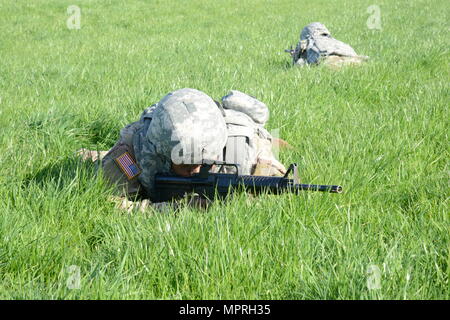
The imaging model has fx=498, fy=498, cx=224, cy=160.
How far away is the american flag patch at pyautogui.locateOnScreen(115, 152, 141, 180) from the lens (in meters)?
3.51

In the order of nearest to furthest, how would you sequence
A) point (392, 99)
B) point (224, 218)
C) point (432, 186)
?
point (224, 218) → point (432, 186) → point (392, 99)

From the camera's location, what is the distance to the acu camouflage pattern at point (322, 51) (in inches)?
295

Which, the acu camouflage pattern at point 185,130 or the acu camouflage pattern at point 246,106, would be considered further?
the acu camouflage pattern at point 246,106

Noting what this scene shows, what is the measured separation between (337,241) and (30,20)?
12.7 meters

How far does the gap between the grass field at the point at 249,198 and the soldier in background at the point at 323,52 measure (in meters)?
0.39

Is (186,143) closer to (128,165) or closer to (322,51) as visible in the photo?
(128,165)

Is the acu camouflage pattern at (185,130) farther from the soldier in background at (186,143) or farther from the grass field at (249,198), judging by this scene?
the grass field at (249,198)

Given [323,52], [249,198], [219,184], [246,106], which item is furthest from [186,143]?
[323,52]

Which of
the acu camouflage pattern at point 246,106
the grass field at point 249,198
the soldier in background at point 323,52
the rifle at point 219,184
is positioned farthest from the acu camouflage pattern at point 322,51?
the rifle at point 219,184

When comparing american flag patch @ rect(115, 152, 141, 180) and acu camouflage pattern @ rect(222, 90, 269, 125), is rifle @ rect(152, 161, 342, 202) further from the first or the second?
acu camouflage pattern @ rect(222, 90, 269, 125)
